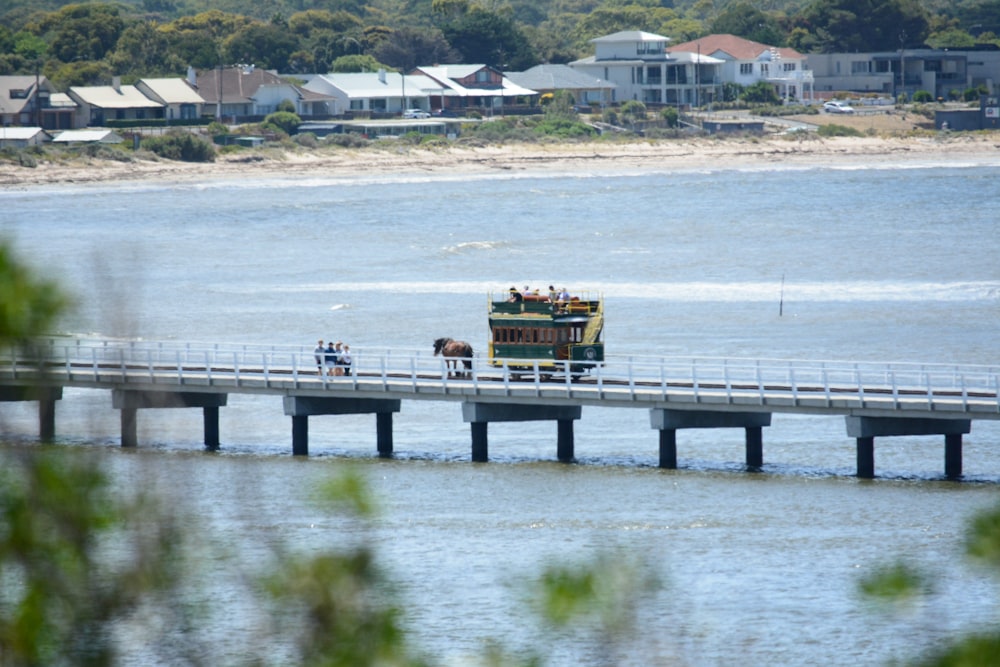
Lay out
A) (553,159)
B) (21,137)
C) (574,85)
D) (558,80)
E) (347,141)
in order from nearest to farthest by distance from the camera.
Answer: (21,137)
(553,159)
(347,141)
(574,85)
(558,80)

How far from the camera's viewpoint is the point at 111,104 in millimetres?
131250

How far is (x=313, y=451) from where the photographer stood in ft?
113

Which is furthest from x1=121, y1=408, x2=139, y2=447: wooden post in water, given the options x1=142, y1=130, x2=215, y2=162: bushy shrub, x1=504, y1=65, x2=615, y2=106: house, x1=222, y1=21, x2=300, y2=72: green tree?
x1=222, y1=21, x2=300, y2=72: green tree

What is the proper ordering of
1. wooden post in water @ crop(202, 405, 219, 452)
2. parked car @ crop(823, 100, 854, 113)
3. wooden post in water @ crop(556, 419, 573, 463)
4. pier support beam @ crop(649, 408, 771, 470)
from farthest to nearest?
parked car @ crop(823, 100, 854, 113)
wooden post in water @ crop(202, 405, 219, 452)
wooden post in water @ crop(556, 419, 573, 463)
pier support beam @ crop(649, 408, 771, 470)

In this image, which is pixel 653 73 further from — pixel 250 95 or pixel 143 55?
pixel 143 55

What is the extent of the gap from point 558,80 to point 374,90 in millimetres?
17650

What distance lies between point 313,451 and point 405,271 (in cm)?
3411

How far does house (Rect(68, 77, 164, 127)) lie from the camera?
130 m

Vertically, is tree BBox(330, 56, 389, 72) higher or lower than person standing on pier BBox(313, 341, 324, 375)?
higher

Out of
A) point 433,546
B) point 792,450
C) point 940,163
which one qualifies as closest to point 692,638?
point 433,546

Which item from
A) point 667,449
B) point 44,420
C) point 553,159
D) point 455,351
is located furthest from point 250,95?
point 44,420

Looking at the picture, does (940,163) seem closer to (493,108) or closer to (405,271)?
(493,108)

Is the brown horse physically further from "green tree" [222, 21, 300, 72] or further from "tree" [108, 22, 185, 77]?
"green tree" [222, 21, 300, 72]

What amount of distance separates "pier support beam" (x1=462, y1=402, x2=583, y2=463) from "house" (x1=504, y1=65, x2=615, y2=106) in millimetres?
123781
